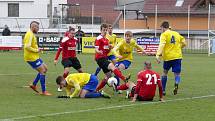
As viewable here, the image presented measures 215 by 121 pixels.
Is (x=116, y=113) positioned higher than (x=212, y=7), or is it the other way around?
(x=212, y=7)

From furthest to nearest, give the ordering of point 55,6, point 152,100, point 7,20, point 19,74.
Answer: point 55,6
point 7,20
point 19,74
point 152,100

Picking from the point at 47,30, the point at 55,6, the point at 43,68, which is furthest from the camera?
the point at 55,6

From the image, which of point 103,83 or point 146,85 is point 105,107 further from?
point 103,83

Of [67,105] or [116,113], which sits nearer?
[116,113]

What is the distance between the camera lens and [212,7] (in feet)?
203

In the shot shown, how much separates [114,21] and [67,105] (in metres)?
53.7

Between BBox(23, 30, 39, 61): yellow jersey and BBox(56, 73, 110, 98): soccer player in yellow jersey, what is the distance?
1.38 m

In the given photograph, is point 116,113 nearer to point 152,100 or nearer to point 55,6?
point 152,100

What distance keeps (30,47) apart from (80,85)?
185 centimetres

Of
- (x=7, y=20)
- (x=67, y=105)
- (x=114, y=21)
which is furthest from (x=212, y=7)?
(x=67, y=105)

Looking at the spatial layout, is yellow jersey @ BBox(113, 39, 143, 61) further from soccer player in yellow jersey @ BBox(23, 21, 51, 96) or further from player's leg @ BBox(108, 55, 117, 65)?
soccer player in yellow jersey @ BBox(23, 21, 51, 96)

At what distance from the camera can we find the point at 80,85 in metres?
16.1

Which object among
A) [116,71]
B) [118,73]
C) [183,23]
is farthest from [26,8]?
[118,73]

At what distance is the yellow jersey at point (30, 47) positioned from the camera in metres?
17.0
